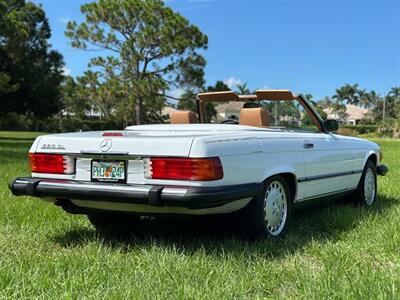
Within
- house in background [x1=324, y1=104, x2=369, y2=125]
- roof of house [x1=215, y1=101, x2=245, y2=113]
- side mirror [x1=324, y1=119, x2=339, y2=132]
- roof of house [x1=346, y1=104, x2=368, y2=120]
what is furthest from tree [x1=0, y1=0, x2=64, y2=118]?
roof of house [x1=346, y1=104, x2=368, y2=120]

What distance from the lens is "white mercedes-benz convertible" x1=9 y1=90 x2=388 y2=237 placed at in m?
4.00

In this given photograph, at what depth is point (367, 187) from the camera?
22.7 ft

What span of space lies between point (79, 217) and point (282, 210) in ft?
7.61

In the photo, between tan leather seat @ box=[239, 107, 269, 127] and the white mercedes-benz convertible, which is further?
tan leather seat @ box=[239, 107, 269, 127]

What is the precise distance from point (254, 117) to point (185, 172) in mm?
1824

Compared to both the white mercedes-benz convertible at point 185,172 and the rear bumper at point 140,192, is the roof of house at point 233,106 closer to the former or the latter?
the white mercedes-benz convertible at point 185,172

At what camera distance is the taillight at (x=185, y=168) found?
3973mm

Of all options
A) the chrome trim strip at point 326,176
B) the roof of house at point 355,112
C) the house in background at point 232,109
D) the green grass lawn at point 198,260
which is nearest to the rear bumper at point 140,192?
the green grass lawn at point 198,260

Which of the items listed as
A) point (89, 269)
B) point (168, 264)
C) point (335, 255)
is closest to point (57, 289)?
point (89, 269)

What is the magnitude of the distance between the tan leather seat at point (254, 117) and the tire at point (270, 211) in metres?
0.89

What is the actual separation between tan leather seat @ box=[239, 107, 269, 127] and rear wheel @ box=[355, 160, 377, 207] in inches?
72.4

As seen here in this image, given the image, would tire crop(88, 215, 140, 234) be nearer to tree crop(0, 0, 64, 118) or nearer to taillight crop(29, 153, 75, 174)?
taillight crop(29, 153, 75, 174)

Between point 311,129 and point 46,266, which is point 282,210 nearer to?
point 311,129

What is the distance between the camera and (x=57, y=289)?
328 centimetres
